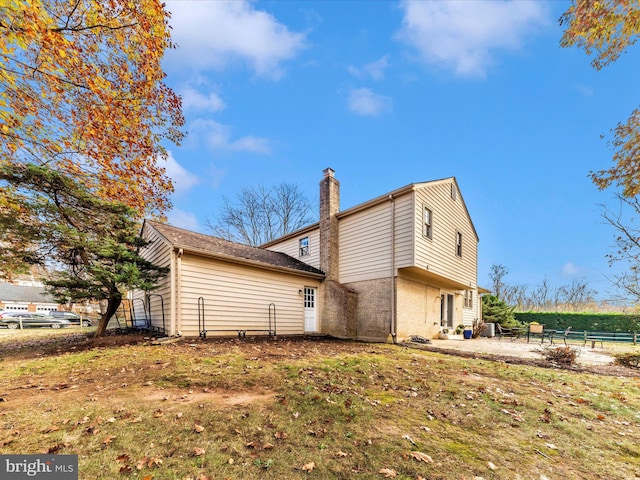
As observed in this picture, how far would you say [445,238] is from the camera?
13.9 m

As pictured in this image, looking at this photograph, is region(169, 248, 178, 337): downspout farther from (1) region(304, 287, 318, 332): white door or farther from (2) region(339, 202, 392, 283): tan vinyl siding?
(2) region(339, 202, 392, 283): tan vinyl siding

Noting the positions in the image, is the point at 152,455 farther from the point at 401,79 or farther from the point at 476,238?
the point at 476,238

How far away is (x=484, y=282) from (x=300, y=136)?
2887cm

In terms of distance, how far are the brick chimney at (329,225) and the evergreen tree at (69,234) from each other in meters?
7.07

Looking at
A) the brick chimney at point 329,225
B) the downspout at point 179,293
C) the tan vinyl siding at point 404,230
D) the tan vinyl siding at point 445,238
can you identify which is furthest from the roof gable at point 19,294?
the tan vinyl siding at point 445,238

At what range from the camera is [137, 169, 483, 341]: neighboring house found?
998 cm

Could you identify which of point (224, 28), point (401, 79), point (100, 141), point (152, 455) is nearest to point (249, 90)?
point (224, 28)

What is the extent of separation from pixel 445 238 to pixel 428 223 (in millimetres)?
2061

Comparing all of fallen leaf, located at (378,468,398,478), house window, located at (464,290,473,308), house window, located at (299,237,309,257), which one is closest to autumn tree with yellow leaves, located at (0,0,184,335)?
house window, located at (299,237,309,257)

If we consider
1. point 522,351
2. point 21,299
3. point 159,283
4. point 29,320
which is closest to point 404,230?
point 522,351

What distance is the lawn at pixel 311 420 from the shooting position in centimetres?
272

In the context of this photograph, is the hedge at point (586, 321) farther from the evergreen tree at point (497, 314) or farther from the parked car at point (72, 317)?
the parked car at point (72, 317)

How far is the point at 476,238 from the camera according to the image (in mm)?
18141

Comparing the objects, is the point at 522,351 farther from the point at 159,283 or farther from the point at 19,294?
the point at 19,294
